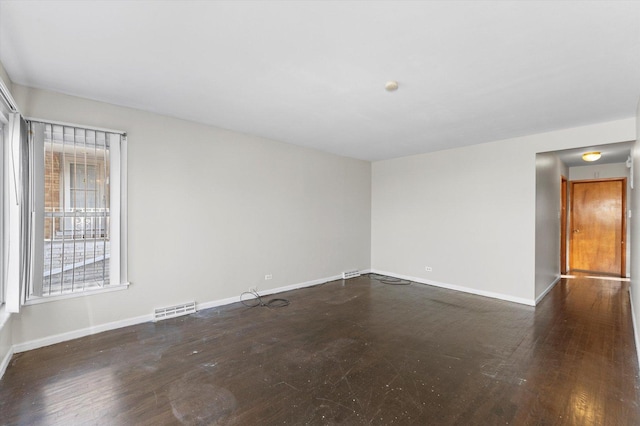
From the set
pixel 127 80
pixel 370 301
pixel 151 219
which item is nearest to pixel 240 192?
pixel 151 219

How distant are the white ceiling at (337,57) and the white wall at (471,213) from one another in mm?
881

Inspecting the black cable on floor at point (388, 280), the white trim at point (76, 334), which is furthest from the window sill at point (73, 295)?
the black cable on floor at point (388, 280)

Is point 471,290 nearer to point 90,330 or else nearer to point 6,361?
point 90,330

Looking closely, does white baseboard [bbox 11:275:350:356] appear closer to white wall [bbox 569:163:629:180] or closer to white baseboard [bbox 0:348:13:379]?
white baseboard [bbox 0:348:13:379]

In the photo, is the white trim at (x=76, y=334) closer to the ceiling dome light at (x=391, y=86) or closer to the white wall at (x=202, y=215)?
the white wall at (x=202, y=215)

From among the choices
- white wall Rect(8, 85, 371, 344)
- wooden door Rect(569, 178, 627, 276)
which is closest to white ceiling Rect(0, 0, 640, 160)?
white wall Rect(8, 85, 371, 344)

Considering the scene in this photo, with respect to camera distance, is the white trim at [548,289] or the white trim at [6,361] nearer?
the white trim at [6,361]

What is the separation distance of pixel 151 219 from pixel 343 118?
2.62 m

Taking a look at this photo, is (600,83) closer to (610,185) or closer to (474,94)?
(474,94)

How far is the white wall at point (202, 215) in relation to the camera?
10.1ft

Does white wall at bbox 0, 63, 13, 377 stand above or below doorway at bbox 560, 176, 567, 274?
below

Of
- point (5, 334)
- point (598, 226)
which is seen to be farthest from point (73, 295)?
A: point (598, 226)

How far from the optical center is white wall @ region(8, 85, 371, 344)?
3.08 meters

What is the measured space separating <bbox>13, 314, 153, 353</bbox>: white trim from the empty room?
0.01 metres
